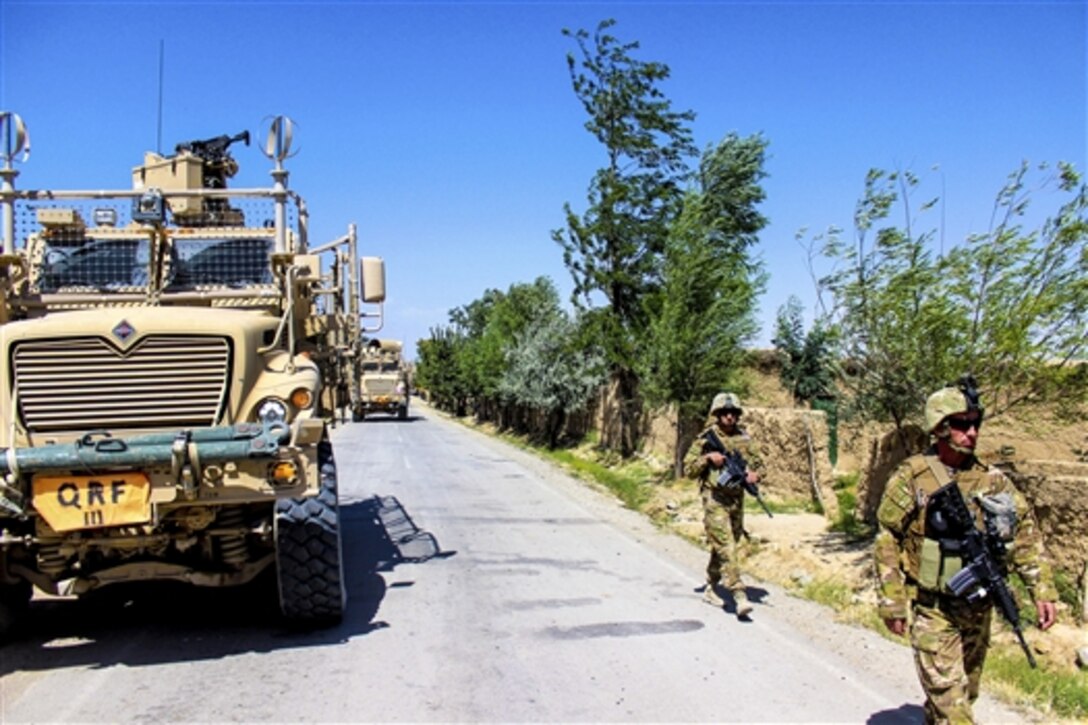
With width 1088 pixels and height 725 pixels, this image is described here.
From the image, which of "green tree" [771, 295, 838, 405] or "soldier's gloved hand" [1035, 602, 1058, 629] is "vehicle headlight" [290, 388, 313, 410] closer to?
"soldier's gloved hand" [1035, 602, 1058, 629]

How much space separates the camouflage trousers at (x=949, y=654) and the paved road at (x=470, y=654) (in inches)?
33.2

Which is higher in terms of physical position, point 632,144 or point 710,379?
point 632,144

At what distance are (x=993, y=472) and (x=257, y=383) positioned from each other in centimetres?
459

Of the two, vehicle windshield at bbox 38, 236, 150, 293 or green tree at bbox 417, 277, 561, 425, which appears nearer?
vehicle windshield at bbox 38, 236, 150, 293

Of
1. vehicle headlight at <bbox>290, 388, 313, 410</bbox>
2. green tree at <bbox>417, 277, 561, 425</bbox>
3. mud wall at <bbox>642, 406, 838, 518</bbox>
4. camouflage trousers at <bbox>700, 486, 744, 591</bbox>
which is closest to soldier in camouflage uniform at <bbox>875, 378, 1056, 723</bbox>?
camouflage trousers at <bbox>700, 486, 744, 591</bbox>

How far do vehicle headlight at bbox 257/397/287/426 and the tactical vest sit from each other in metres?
3.90

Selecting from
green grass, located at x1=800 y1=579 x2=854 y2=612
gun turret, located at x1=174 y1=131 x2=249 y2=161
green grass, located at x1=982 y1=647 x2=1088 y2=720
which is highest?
gun turret, located at x1=174 y1=131 x2=249 y2=161

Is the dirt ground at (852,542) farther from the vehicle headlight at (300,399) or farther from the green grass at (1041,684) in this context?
the vehicle headlight at (300,399)

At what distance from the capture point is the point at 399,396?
4331cm

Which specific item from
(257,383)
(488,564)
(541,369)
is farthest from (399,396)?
(257,383)

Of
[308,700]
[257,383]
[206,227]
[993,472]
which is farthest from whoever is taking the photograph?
[206,227]

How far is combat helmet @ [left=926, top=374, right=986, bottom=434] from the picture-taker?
4.29m

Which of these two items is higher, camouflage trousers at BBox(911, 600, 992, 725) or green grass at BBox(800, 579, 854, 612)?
camouflage trousers at BBox(911, 600, 992, 725)

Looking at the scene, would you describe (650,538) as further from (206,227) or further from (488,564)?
(206,227)
